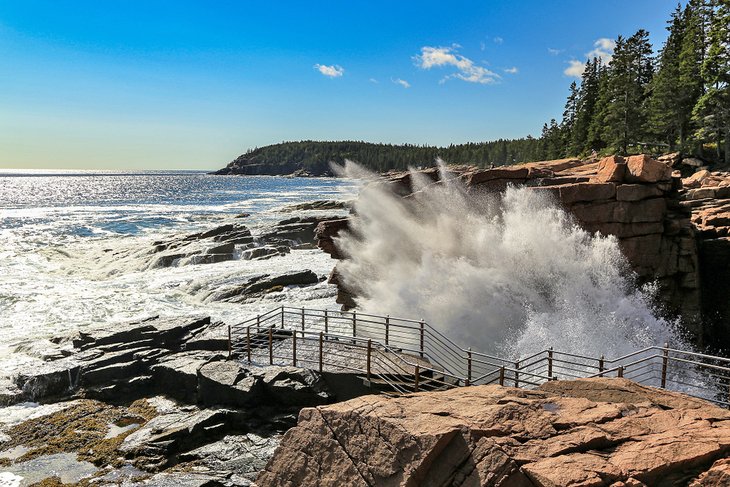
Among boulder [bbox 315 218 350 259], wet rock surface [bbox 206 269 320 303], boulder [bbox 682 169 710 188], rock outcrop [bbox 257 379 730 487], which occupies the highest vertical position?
boulder [bbox 682 169 710 188]

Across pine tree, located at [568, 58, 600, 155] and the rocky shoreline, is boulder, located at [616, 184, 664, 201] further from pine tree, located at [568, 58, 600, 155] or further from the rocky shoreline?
pine tree, located at [568, 58, 600, 155]

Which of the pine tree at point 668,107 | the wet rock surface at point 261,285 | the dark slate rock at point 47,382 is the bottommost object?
the dark slate rock at point 47,382

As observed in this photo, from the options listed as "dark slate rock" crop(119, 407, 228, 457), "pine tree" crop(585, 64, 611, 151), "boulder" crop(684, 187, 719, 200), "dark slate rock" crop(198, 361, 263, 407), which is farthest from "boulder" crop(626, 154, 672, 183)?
"pine tree" crop(585, 64, 611, 151)

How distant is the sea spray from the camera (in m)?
17.2

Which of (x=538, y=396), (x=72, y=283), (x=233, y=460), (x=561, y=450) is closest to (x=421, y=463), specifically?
(x=561, y=450)

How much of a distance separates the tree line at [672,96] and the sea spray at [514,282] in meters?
33.9

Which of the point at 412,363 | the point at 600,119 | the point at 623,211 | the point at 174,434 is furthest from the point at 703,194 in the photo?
the point at 600,119

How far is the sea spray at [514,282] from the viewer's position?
56.4 feet

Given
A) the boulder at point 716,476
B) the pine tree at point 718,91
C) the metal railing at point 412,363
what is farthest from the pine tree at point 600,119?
the boulder at point 716,476

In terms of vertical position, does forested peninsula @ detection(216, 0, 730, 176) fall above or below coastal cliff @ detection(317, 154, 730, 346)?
above

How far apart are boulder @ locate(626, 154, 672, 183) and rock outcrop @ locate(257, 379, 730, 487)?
1264 cm

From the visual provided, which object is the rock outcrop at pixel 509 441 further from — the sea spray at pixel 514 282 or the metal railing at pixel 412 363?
the sea spray at pixel 514 282

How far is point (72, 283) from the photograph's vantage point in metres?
31.4

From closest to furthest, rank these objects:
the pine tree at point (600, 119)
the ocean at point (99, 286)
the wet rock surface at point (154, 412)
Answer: the wet rock surface at point (154, 412), the ocean at point (99, 286), the pine tree at point (600, 119)
